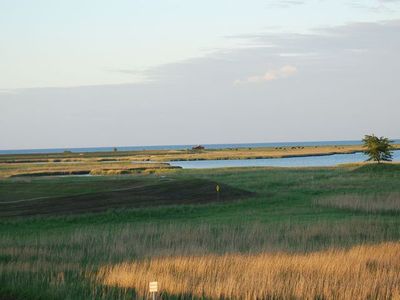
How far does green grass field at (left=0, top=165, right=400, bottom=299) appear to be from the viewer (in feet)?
55.6

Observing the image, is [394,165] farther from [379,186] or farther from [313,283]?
[313,283]

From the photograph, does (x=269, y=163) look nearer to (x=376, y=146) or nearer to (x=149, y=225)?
(x=376, y=146)

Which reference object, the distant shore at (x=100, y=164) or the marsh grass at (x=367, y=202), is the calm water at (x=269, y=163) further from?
the marsh grass at (x=367, y=202)

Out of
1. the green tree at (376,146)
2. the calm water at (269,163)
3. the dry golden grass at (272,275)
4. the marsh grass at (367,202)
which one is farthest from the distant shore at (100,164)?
the dry golden grass at (272,275)

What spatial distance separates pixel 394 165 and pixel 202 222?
42.7 m

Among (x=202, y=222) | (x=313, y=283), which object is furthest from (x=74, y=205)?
(x=313, y=283)

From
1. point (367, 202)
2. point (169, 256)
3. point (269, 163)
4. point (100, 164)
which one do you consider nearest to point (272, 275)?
point (169, 256)

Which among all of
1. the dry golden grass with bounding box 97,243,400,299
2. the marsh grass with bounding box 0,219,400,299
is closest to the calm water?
the marsh grass with bounding box 0,219,400,299

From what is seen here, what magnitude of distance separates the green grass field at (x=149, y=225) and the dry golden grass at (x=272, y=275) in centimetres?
111

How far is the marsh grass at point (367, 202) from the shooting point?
3419cm

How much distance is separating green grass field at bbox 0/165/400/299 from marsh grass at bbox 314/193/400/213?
123mm

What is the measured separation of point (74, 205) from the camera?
35719 mm

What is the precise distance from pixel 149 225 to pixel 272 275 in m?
14.3

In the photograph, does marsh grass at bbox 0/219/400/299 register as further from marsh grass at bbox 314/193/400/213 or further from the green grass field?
marsh grass at bbox 314/193/400/213
